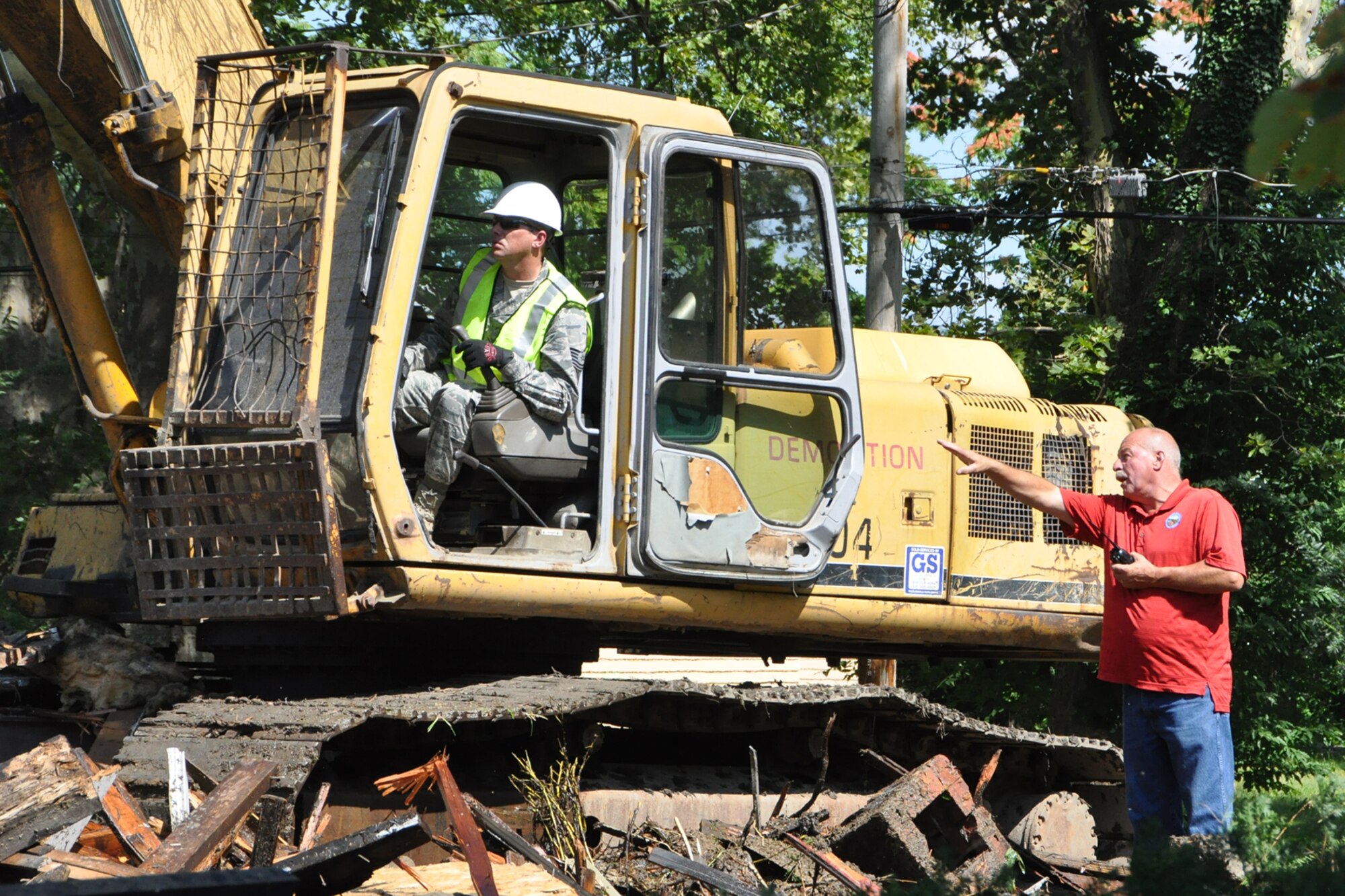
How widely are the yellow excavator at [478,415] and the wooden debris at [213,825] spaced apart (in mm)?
620

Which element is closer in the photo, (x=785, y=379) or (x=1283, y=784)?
(x=785, y=379)

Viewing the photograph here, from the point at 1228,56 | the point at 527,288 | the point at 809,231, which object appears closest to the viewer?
the point at 527,288

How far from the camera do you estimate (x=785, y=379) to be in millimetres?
6031

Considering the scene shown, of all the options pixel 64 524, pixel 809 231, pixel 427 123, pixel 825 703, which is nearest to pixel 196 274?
pixel 427 123

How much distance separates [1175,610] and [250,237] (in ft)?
11.9

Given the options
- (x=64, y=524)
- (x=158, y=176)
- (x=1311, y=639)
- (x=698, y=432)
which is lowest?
(x=1311, y=639)

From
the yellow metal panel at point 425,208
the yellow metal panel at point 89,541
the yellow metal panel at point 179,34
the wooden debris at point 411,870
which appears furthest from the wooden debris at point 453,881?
the yellow metal panel at point 179,34

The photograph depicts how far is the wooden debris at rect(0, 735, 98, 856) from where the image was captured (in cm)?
458

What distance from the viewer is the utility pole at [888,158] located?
963 cm

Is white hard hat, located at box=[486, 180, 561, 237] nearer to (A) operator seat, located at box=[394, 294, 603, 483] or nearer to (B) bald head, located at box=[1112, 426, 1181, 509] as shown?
(A) operator seat, located at box=[394, 294, 603, 483]

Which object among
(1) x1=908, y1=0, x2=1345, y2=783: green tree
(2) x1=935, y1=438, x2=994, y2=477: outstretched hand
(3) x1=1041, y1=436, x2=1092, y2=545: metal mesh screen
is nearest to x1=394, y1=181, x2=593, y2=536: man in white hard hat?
(2) x1=935, y1=438, x2=994, y2=477: outstretched hand

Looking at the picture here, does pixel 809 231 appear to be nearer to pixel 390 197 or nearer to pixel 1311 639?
pixel 390 197

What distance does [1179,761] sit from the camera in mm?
5445

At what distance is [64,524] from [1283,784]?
8.44 m
